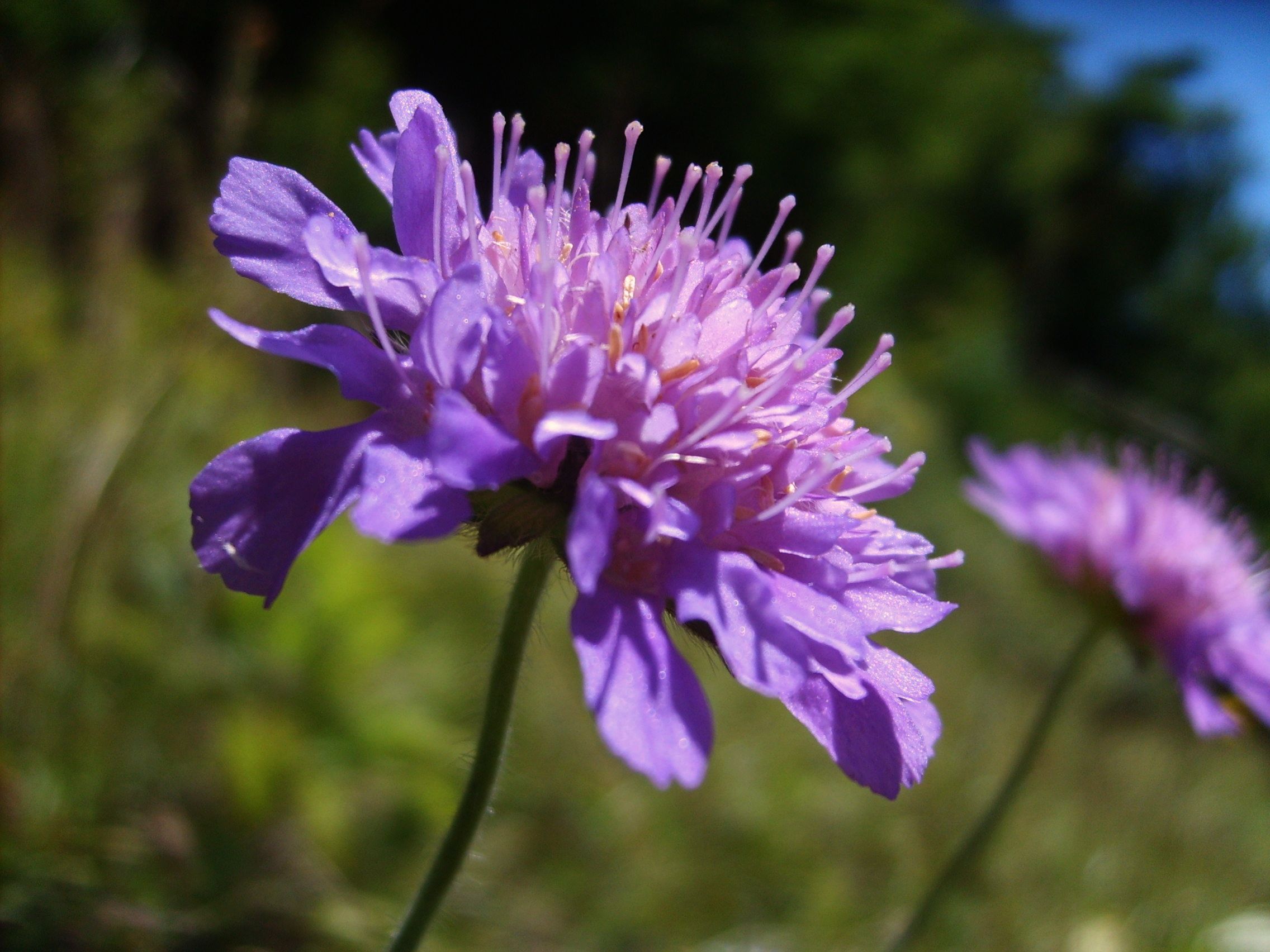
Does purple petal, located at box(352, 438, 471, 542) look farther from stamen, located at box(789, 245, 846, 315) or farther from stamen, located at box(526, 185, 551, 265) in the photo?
stamen, located at box(789, 245, 846, 315)

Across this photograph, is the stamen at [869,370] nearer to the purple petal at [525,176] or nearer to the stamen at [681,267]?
the stamen at [681,267]

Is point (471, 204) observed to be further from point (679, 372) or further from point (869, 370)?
point (869, 370)

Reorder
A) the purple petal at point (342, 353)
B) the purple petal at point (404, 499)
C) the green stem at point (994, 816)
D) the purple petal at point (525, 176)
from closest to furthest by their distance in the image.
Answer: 1. the purple petal at point (404, 499)
2. the purple petal at point (342, 353)
3. the purple petal at point (525, 176)
4. the green stem at point (994, 816)

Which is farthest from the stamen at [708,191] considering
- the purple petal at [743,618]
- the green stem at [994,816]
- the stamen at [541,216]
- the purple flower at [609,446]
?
the green stem at [994,816]

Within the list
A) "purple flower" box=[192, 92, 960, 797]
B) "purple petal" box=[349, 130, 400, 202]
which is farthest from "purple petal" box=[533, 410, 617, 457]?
"purple petal" box=[349, 130, 400, 202]

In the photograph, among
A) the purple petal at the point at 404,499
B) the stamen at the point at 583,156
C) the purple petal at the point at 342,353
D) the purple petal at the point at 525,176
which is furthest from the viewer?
the purple petal at the point at 525,176

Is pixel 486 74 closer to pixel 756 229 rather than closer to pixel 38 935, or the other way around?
pixel 756 229
